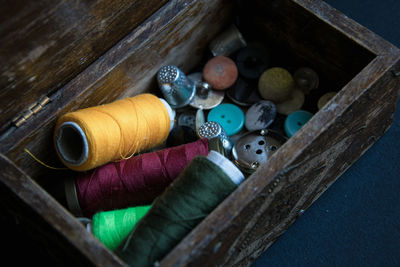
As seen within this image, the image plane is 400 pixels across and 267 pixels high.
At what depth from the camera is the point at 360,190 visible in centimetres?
148

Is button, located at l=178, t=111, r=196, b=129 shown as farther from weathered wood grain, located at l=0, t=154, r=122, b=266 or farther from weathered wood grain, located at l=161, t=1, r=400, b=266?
weathered wood grain, located at l=0, t=154, r=122, b=266

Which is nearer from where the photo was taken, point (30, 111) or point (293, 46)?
point (30, 111)

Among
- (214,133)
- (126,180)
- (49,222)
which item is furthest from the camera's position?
(214,133)

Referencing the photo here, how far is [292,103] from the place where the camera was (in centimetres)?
149

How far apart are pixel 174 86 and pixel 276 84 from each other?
364mm

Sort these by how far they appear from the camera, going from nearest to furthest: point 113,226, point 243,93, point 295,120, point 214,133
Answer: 1. point 113,226
2. point 214,133
3. point 295,120
4. point 243,93

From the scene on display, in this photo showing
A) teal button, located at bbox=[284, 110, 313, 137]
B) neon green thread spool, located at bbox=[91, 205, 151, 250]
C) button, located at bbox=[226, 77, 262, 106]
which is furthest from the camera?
button, located at bbox=[226, 77, 262, 106]

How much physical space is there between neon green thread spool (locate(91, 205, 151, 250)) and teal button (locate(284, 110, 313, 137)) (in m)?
0.60

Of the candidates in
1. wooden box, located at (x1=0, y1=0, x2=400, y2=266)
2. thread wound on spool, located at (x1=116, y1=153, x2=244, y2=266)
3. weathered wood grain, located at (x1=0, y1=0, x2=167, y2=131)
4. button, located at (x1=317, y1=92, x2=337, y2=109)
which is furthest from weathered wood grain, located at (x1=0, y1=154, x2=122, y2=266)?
button, located at (x1=317, y1=92, x2=337, y2=109)

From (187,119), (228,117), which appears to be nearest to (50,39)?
(187,119)

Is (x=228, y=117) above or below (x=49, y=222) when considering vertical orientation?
below

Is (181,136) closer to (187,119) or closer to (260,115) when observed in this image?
(187,119)

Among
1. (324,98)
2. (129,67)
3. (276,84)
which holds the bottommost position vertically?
(324,98)

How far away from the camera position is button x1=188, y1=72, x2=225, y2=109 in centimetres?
149
